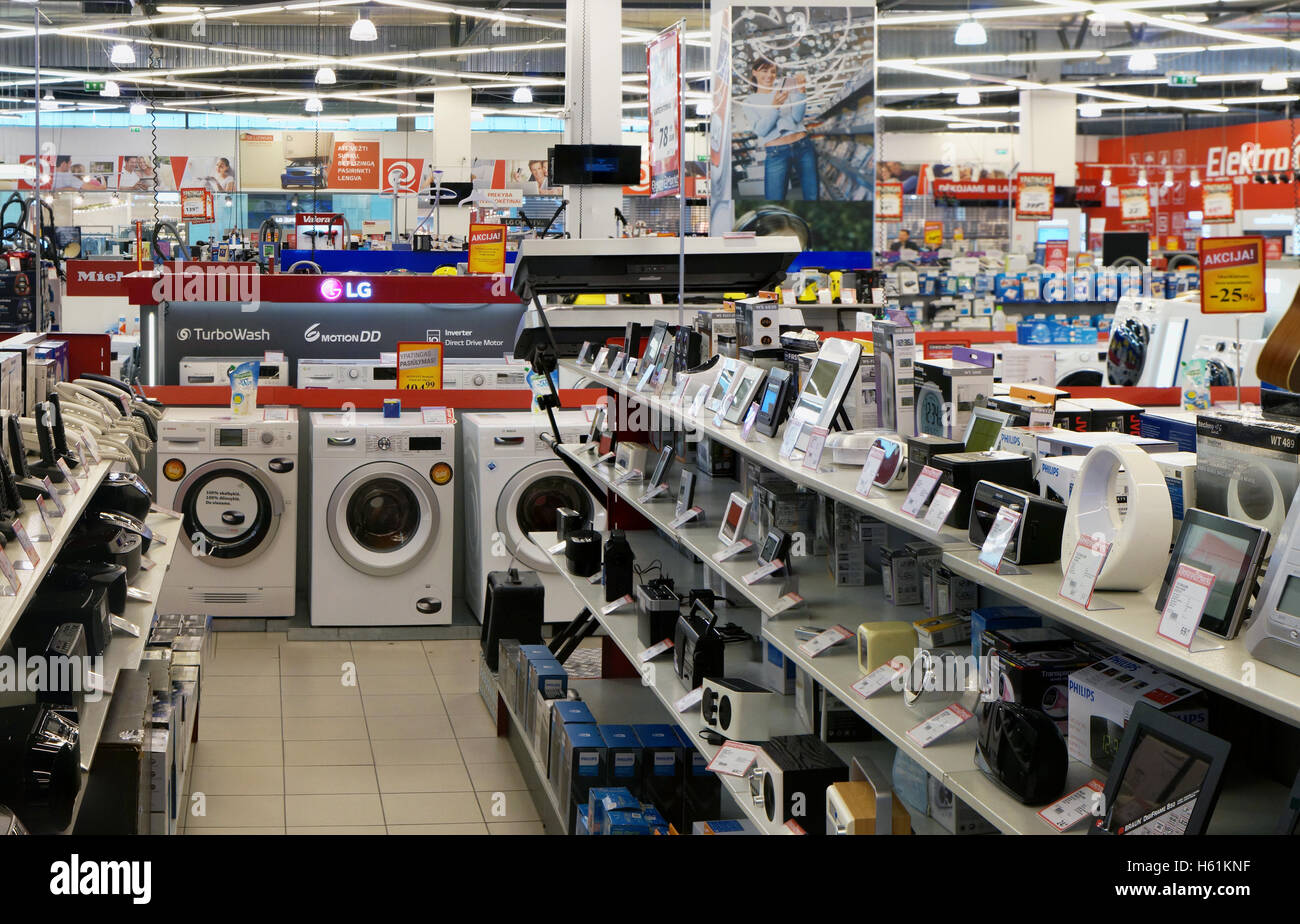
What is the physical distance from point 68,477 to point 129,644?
0.56m

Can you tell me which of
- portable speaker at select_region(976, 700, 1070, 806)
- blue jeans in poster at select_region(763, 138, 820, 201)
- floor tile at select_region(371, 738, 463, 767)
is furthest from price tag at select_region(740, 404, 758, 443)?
blue jeans in poster at select_region(763, 138, 820, 201)

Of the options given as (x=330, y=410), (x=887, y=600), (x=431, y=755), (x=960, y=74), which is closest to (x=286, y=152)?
(x=960, y=74)

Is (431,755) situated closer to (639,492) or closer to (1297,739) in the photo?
(639,492)

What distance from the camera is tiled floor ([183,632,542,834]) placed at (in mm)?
4973

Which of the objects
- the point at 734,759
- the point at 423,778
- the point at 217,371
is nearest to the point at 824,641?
the point at 734,759

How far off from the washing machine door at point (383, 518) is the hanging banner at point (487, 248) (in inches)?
88.5

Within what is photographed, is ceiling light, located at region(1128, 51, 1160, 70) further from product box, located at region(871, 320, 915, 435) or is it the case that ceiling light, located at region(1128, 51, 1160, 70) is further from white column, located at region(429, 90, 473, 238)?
product box, located at region(871, 320, 915, 435)

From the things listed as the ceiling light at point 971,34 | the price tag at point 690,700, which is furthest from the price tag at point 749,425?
the ceiling light at point 971,34

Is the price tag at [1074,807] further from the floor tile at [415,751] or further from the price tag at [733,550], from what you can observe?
the floor tile at [415,751]

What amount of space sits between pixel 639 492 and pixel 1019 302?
10049 mm

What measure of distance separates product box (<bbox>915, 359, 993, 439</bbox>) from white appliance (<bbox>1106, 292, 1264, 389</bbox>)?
5615mm

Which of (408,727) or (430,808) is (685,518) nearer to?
(430,808)

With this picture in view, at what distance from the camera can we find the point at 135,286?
335 inches

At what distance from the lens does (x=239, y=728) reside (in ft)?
19.5
